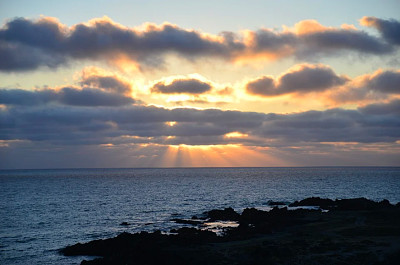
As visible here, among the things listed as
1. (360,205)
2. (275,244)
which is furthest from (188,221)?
(360,205)

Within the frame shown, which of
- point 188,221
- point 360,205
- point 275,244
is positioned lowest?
point 188,221

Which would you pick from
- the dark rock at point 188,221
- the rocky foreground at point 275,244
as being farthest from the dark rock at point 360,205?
the dark rock at point 188,221

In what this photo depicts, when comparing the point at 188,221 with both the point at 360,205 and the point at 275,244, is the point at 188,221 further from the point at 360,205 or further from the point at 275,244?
the point at 360,205

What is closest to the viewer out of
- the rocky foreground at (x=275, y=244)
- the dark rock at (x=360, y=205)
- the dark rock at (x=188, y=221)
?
the rocky foreground at (x=275, y=244)

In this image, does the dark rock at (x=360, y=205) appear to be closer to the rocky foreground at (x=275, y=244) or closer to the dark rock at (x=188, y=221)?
the rocky foreground at (x=275, y=244)

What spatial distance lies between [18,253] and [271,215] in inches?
1568

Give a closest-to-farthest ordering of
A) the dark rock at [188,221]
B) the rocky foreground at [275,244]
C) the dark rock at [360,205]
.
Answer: the rocky foreground at [275,244] → the dark rock at [188,221] → the dark rock at [360,205]

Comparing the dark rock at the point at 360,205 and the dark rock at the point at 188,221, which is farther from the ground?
the dark rock at the point at 360,205

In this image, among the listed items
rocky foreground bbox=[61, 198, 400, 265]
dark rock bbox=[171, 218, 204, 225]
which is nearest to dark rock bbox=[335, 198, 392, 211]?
rocky foreground bbox=[61, 198, 400, 265]

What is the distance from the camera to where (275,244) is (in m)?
42.8

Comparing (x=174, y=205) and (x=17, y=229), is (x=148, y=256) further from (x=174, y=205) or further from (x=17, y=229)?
(x=174, y=205)

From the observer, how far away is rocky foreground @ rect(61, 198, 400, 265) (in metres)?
37.8

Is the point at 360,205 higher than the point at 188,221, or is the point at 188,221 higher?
the point at 360,205

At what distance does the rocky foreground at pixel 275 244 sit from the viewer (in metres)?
37.8
